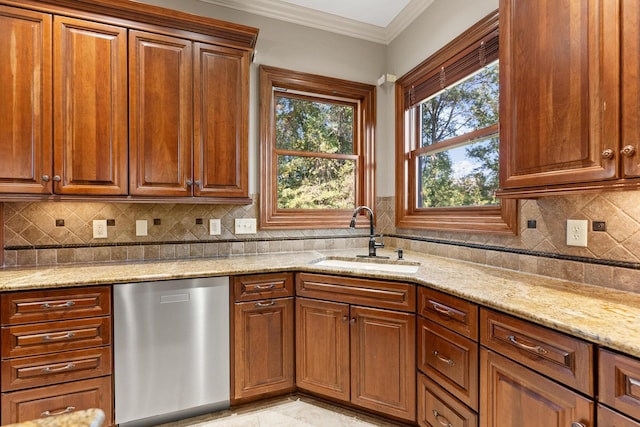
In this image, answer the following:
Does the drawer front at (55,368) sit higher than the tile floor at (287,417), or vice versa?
the drawer front at (55,368)

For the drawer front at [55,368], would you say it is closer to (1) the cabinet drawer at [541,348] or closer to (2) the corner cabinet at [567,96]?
(1) the cabinet drawer at [541,348]

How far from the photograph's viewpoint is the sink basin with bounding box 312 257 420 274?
220cm

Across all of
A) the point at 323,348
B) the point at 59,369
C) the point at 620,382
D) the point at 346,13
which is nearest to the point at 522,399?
the point at 620,382

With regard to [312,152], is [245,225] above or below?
below

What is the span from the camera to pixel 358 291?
1892 millimetres

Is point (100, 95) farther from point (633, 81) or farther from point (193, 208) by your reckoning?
point (633, 81)

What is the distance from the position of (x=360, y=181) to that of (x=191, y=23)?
1.81 metres

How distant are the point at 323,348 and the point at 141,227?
154cm

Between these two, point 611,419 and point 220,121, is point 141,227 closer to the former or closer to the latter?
point 220,121

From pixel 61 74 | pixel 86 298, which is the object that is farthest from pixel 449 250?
pixel 61 74

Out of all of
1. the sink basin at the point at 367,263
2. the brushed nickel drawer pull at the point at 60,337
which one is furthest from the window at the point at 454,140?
the brushed nickel drawer pull at the point at 60,337

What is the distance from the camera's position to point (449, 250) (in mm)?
2330

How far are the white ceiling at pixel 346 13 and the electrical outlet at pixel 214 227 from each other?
5.61 ft

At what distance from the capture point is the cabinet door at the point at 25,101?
172cm
